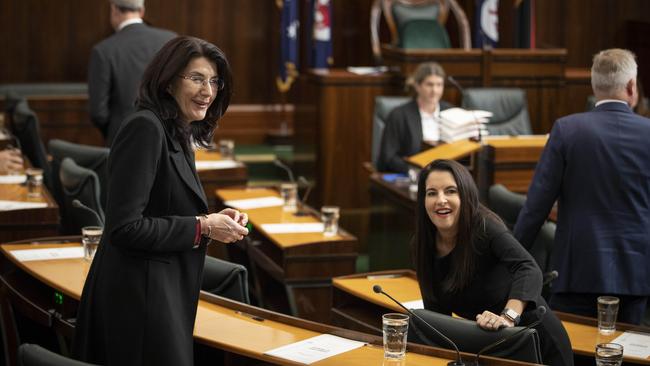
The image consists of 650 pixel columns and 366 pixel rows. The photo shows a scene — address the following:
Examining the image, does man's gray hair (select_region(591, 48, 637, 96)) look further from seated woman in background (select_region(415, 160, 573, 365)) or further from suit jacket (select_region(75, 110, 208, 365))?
suit jacket (select_region(75, 110, 208, 365))

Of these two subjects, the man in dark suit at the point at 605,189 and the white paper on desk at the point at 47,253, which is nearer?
the man in dark suit at the point at 605,189

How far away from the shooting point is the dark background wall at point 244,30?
420 inches

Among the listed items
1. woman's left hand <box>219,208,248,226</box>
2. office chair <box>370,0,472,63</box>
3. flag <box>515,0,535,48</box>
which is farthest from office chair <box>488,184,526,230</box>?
flag <box>515,0,535,48</box>

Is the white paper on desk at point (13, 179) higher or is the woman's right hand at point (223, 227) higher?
the woman's right hand at point (223, 227)

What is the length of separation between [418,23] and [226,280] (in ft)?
18.5

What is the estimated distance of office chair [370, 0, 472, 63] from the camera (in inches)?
361

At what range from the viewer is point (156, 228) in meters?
2.88

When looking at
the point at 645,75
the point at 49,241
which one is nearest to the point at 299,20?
the point at 645,75

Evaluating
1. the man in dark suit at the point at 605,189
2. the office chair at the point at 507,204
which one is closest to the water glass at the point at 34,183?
the office chair at the point at 507,204

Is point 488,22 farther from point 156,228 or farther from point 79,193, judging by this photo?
point 156,228

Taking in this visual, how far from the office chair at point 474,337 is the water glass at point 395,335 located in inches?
Result: 5.1

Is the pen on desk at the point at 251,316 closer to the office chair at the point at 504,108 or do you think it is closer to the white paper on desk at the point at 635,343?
the white paper on desk at the point at 635,343

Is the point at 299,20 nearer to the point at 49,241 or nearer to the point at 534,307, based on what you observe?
the point at 49,241

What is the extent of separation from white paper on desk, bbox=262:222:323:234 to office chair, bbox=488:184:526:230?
0.81m
